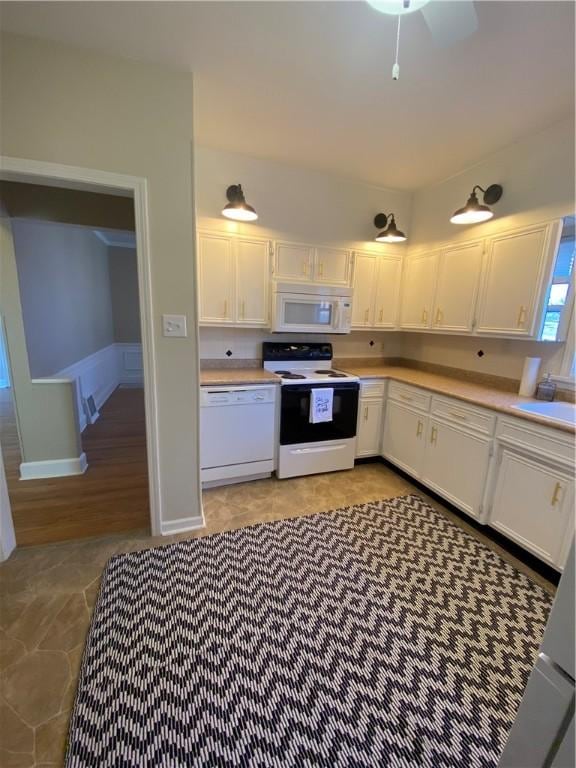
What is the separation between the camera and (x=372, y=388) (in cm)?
320

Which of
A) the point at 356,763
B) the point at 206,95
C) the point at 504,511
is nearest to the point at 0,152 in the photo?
the point at 206,95

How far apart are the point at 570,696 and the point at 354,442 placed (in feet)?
8.60

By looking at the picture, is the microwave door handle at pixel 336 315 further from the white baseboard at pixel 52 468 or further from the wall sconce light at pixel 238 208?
the white baseboard at pixel 52 468

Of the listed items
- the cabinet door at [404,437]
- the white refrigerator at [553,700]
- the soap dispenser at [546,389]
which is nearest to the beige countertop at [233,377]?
the cabinet door at [404,437]

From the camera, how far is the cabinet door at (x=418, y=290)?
10.4 feet

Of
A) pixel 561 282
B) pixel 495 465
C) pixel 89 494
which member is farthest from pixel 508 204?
pixel 89 494

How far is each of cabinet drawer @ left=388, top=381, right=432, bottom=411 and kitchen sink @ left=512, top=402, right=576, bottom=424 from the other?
684 mm

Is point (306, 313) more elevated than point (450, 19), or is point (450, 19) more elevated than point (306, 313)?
point (450, 19)

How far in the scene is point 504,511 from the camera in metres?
2.17

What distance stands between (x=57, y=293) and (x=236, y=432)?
2679 mm

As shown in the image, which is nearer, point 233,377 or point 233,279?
point 233,377

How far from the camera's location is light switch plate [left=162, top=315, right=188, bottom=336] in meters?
1.98

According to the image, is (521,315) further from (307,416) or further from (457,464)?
(307,416)

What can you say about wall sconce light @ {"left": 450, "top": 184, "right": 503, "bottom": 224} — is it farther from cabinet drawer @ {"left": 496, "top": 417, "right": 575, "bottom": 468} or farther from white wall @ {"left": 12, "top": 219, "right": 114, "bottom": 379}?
white wall @ {"left": 12, "top": 219, "right": 114, "bottom": 379}
